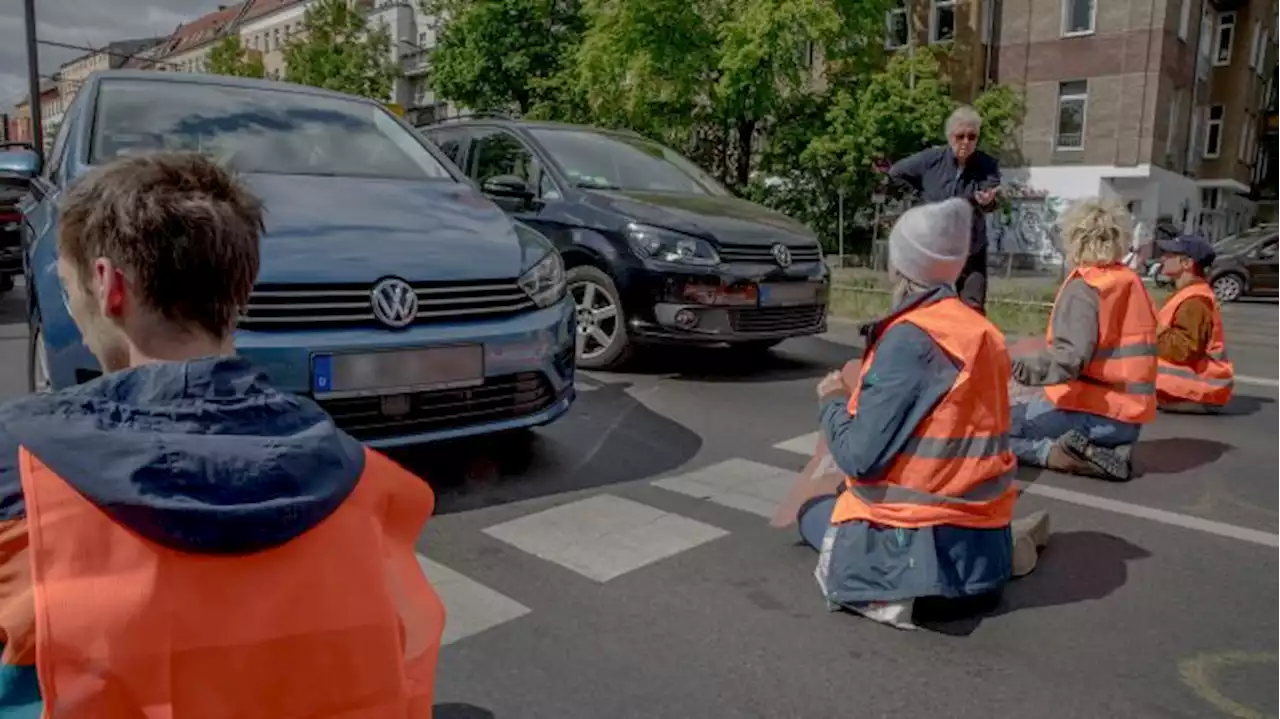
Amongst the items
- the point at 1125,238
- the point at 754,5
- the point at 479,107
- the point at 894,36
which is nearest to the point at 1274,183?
the point at 894,36

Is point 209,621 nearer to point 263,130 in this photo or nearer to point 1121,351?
point 263,130

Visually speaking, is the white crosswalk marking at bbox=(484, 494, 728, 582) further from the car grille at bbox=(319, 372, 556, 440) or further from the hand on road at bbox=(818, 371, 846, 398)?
the hand on road at bbox=(818, 371, 846, 398)

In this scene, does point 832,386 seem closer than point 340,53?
Yes

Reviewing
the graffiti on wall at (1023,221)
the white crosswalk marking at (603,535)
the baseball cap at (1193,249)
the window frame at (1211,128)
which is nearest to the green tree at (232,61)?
the graffiti on wall at (1023,221)

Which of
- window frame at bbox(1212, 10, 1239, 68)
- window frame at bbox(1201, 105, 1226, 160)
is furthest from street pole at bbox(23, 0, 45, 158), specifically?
window frame at bbox(1212, 10, 1239, 68)

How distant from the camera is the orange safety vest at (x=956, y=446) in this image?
123 inches

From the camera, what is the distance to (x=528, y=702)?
2758 millimetres

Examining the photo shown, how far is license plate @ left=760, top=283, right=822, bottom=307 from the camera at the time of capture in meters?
7.27

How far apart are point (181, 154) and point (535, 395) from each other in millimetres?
3114

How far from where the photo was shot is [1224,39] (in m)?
38.8

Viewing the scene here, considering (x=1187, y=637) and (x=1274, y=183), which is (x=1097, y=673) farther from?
(x=1274, y=183)

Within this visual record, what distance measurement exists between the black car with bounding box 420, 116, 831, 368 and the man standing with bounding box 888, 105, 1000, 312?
965 mm

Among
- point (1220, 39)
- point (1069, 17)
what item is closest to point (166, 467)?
point (1069, 17)

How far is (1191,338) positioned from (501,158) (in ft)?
17.3
